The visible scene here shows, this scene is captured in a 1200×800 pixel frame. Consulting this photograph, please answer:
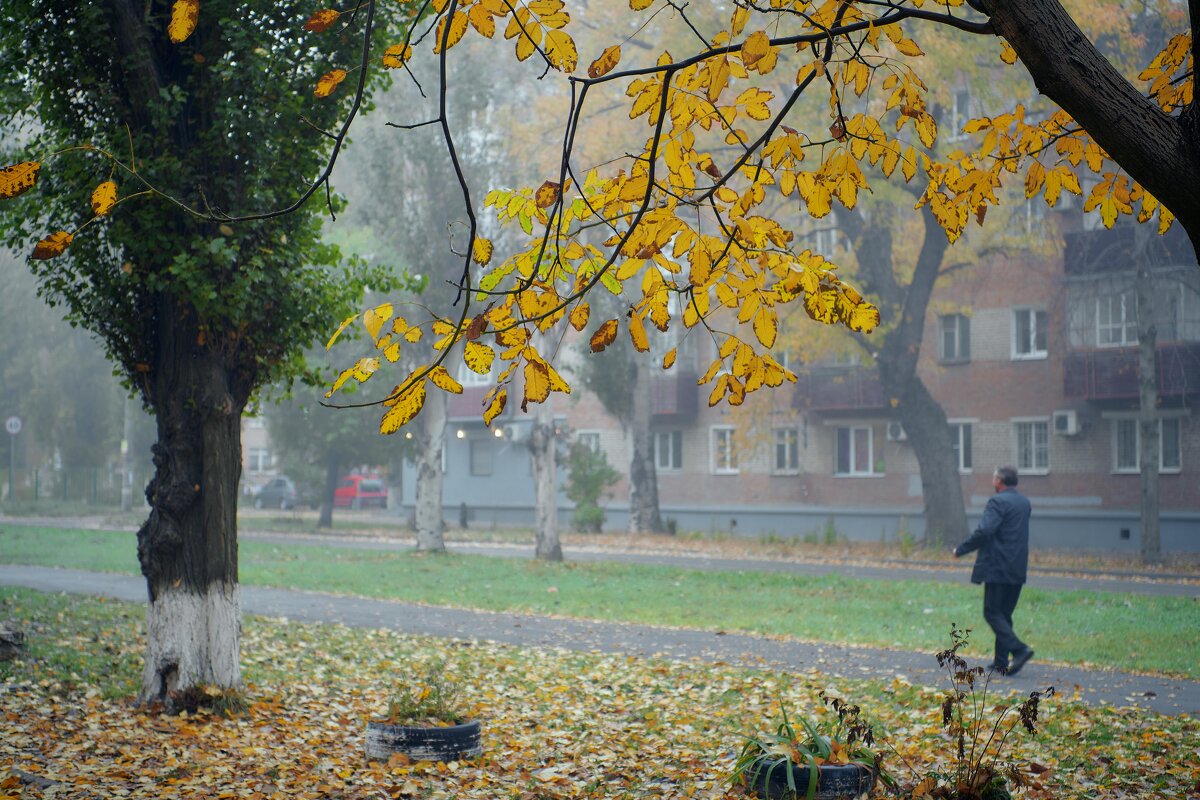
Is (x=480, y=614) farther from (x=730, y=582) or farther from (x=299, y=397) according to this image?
(x=299, y=397)

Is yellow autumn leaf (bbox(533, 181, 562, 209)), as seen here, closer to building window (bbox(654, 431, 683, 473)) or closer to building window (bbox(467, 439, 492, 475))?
building window (bbox(654, 431, 683, 473))

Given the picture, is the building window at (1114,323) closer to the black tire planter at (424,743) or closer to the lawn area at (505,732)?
the lawn area at (505,732)

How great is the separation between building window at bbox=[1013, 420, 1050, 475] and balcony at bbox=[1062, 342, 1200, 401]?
79.5 inches

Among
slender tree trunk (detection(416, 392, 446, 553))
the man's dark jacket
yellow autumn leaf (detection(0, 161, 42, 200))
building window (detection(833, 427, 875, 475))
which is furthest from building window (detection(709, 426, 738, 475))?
yellow autumn leaf (detection(0, 161, 42, 200))

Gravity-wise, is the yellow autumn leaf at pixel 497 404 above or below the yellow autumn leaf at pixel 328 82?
below

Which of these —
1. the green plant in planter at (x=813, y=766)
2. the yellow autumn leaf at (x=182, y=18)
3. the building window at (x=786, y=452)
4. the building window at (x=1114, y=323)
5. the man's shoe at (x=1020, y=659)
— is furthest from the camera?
the building window at (x=786, y=452)

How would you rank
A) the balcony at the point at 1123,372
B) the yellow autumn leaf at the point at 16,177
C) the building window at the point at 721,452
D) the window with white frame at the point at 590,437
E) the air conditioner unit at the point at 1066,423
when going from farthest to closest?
the window with white frame at the point at 590,437 < the building window at the point at 721,452 < the air conditioner unit at the point at 1066,423 < the balcony at the point at 1123,372 < the yellow autumn leaf at the point at 16,177

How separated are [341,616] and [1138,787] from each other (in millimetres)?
11549

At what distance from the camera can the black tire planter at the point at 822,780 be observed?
220 inches

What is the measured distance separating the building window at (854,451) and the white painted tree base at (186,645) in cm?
3082

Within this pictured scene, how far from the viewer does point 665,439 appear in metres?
44.0

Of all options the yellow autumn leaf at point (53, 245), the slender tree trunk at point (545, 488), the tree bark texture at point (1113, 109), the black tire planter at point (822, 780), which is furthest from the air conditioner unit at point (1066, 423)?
the yellow autumn leaf at point (53, 245)

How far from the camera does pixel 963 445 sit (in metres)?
35.7

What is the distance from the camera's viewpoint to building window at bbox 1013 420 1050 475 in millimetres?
33781
